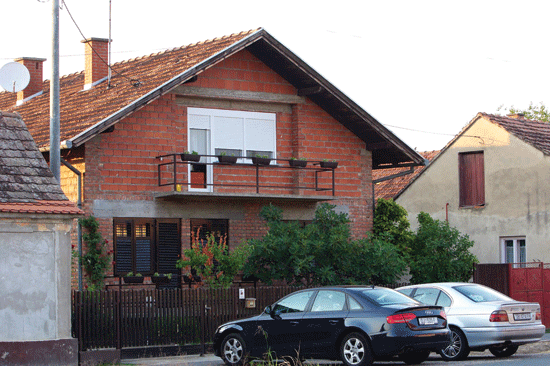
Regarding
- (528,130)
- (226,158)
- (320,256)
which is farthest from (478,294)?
(528,130)

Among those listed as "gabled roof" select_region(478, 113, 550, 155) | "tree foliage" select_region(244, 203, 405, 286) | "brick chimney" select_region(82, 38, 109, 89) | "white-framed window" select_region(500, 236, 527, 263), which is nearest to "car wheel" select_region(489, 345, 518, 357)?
"tree foliage" select_region(244, 203, 405, 286)

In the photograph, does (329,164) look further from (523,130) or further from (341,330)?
(341,330)

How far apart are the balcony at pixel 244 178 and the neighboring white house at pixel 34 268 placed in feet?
17.0

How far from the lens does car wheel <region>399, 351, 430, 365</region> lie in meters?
15.0

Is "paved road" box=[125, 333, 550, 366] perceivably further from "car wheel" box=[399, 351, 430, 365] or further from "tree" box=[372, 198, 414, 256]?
"tree" box=[372, 198, 414, 256]

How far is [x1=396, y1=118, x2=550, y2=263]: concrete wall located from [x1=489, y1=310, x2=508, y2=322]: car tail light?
39.1ft

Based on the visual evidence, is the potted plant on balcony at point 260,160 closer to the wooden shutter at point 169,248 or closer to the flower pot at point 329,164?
the flower pot at point 329,164

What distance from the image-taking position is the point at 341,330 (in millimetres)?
14766

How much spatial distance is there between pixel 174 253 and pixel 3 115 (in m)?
6.37

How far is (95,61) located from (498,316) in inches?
588

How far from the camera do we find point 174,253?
2242 centimetres

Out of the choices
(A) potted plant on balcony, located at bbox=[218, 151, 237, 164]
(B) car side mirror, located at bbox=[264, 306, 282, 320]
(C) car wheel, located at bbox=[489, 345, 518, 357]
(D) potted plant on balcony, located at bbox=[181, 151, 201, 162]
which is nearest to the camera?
(B) car side mirror, located at bbox=[264, 306, 282, 320]

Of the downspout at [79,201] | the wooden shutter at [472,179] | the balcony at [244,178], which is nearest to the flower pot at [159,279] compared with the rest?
the downspout at [79,201]

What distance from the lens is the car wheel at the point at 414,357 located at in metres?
15.0
